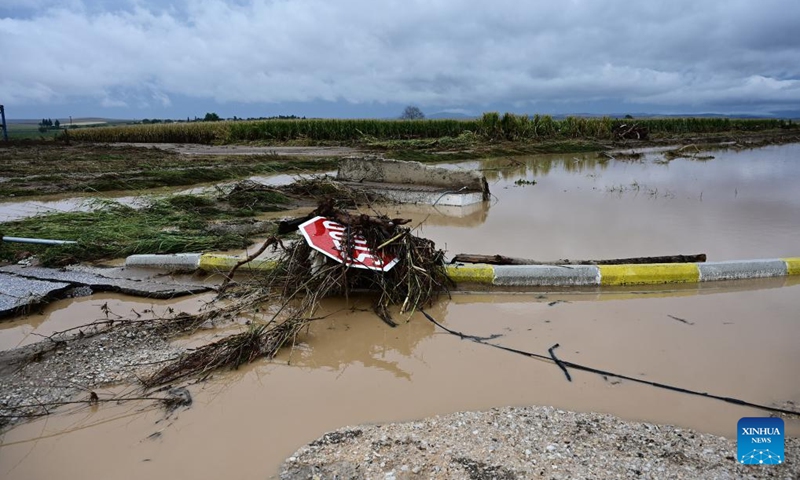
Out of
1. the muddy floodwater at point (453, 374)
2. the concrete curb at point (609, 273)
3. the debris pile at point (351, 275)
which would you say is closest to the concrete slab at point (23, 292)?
the muddy floodwater at point (453, 374)

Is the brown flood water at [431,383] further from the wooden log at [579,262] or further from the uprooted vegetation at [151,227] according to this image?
the uprooted vegetation at [151,227]

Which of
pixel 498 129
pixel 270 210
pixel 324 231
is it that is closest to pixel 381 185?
pixel 270 210

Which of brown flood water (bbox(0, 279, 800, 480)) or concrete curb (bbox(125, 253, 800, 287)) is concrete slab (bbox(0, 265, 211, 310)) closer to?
brown flood water (bbox(0, 279, 800, 480))

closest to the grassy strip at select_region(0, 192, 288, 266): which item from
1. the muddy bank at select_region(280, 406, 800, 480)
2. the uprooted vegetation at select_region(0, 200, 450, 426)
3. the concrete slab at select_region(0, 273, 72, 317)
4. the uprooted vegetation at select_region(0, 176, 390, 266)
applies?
the uprooted vegetation at select_region(0, 176, 390, 266)

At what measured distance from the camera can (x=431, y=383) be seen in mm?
3506

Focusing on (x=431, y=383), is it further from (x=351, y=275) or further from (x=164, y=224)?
(x=164, y=224)

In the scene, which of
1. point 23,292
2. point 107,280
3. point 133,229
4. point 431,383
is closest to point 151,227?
point 133,229

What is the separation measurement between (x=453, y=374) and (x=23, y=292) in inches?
175

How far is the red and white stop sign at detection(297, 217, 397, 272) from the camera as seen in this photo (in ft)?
15.5

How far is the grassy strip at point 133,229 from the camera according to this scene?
6.64m

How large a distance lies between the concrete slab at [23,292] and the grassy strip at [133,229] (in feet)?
2.51

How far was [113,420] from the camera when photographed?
3129 millimetres

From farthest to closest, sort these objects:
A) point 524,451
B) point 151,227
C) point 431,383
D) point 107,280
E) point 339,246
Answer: point 151,227 → point 107,280 → point 339,246 → point 431,383 → point 524,451

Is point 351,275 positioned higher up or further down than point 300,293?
higher up
